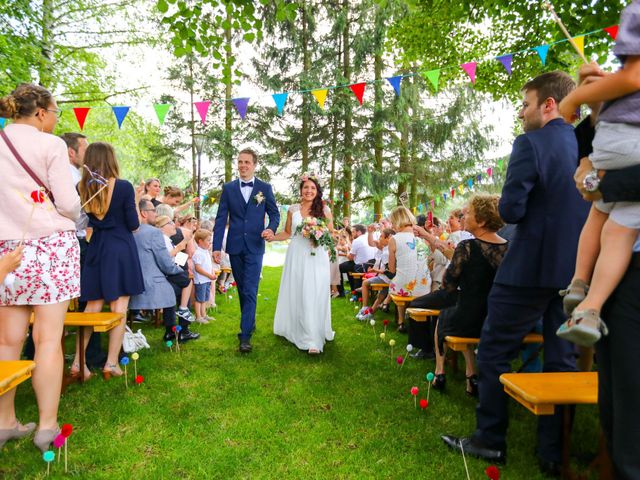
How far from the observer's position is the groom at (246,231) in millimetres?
5310

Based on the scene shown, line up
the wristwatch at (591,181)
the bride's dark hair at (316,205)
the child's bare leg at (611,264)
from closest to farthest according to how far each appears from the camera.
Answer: the child's bare leg at (611,264)
the wristwatch at (591,181)
the bride's dark hair at (316,205)

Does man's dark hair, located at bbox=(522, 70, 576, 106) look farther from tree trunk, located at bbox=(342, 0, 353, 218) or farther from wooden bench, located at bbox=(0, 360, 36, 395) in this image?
tree trunk, located at bbox=(342, 0, 353, 218)

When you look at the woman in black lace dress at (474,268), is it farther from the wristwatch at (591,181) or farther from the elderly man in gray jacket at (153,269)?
the elderly man in gray jacket at (153,269)

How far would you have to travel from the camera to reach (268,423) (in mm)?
3328

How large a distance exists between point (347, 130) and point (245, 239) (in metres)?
12.7

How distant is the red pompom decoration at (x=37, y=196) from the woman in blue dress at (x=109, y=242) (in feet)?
3.94

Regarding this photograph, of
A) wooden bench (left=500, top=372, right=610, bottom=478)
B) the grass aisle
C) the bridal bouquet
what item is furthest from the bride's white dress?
wooden bench (left=500, top=372, right=610, bottom=478)

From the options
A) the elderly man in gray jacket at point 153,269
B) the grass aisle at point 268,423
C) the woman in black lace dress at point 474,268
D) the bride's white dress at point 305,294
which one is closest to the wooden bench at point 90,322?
the grass aisle at point 268,423

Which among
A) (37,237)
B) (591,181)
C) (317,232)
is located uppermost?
(591,181)

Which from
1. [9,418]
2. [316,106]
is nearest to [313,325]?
[9,418]

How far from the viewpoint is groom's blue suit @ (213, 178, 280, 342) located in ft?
17.4

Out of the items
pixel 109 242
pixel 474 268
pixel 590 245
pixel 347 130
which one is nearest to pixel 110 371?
pixel 109 242

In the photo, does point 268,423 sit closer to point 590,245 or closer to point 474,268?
point 474,268

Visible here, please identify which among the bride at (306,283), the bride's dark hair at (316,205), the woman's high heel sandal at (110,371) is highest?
the bride's dark hair at (316,205)
